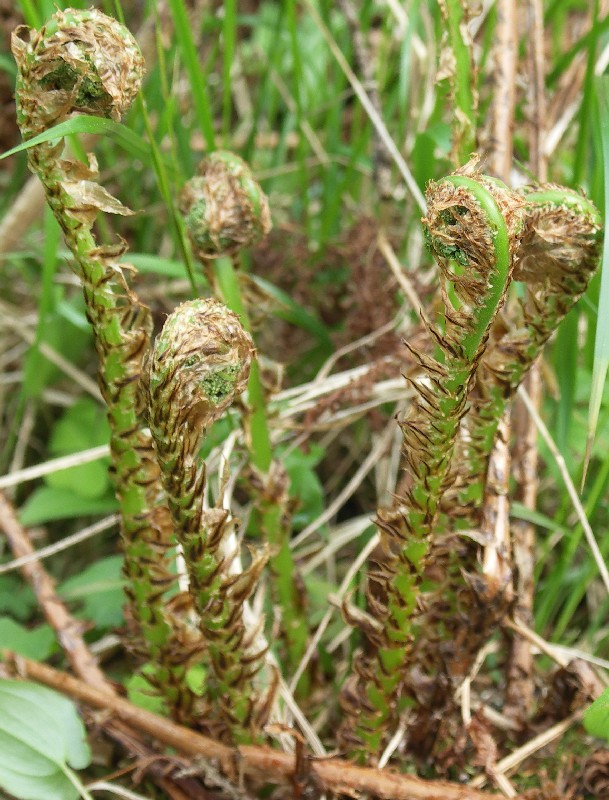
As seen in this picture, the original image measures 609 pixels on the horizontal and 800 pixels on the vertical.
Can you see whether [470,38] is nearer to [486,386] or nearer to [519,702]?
[486,386]

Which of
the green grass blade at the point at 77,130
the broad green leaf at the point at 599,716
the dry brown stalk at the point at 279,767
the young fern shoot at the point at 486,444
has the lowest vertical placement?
the dry brown stalk at the point at 279,767

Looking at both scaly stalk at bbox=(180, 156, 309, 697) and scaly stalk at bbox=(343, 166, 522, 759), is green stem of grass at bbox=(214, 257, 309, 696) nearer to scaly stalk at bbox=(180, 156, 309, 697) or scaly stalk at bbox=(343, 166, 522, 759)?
scaly stalk at bbox=(180, 156, 309, 697)

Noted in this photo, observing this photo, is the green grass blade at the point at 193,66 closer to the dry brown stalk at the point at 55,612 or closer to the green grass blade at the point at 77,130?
the green grass blade at the point at 77,130

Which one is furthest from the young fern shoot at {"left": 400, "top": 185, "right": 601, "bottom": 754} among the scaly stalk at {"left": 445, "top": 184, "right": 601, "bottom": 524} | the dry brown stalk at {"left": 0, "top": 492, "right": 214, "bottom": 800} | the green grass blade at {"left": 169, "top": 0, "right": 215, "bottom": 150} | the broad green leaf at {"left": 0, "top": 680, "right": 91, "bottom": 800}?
the green grass blade at {"left": 169, "top": 0, "right": 215, "bottom": 150}

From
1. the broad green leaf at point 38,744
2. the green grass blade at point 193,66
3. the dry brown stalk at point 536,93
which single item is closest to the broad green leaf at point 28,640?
the broad green leaf at point 38,744

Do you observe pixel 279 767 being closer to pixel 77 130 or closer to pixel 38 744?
pixel 38 744

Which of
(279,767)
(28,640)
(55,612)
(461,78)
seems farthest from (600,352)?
(28,640)
